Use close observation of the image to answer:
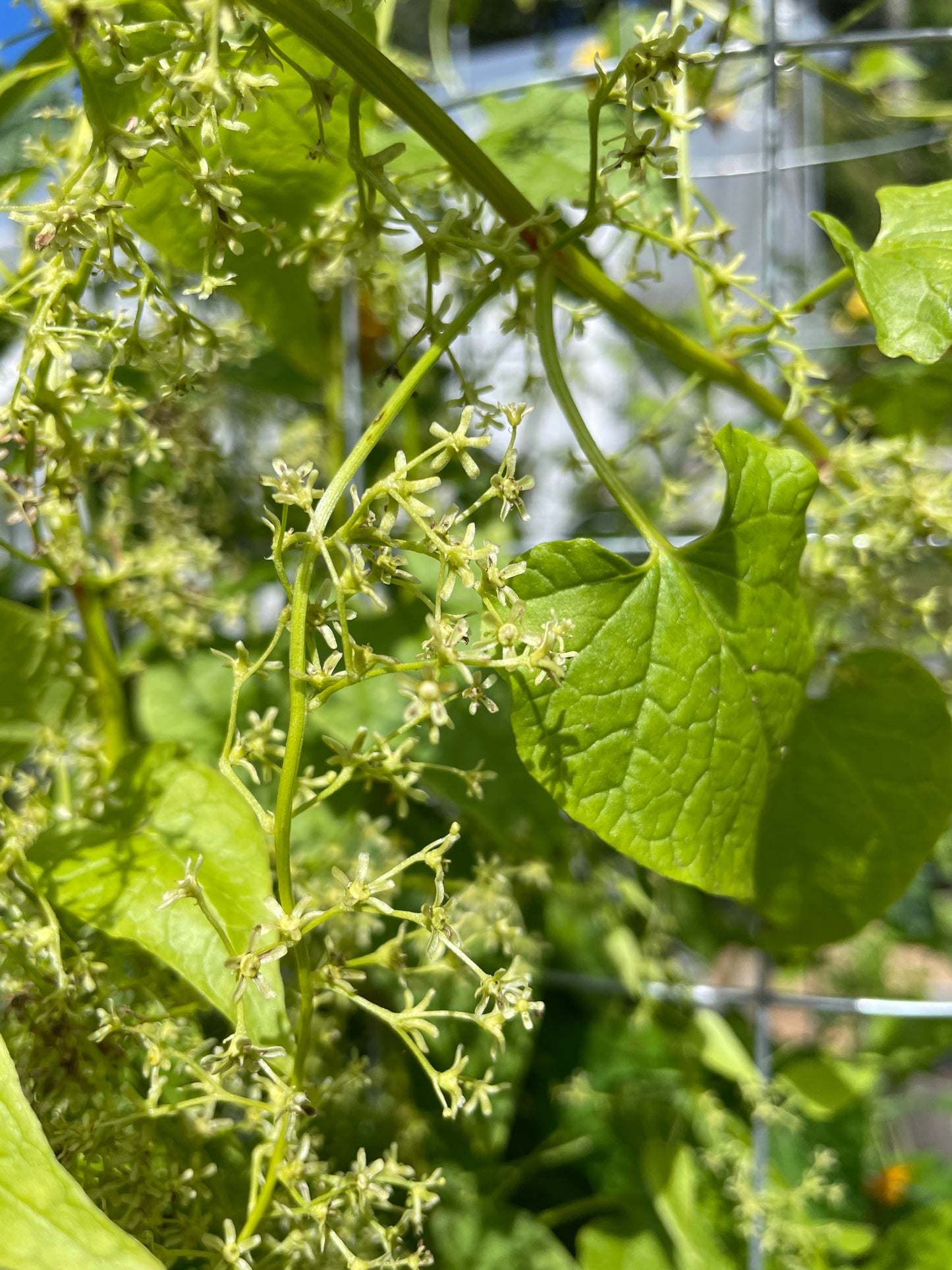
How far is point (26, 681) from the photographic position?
2.07ft

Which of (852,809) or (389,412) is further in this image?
(852,809)

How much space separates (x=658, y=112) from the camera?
0.45 m

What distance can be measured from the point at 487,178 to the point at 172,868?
36cm

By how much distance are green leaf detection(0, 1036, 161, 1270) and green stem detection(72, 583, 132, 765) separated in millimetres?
297

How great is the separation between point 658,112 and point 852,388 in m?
0.37

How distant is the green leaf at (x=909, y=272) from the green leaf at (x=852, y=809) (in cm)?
23

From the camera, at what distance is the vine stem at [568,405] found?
488 millimetres

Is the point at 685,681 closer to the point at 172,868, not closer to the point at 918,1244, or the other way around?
the point at 172,868

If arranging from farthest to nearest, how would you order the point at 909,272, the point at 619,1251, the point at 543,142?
the point at 619,1251
the point at 543,142
the point at 909,272

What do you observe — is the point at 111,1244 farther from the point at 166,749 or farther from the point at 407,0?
the point at 407,0

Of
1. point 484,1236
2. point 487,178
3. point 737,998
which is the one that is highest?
point 487,178

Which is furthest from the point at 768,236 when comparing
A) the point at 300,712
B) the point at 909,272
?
the point at 300,712

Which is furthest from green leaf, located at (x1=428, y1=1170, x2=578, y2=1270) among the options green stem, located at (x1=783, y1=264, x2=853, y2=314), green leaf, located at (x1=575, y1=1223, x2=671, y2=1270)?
green stem, located at (x1=783, y1=264, x2=853, y2=314)

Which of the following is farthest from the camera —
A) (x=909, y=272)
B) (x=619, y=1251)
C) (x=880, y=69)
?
(x=880, y=69)
